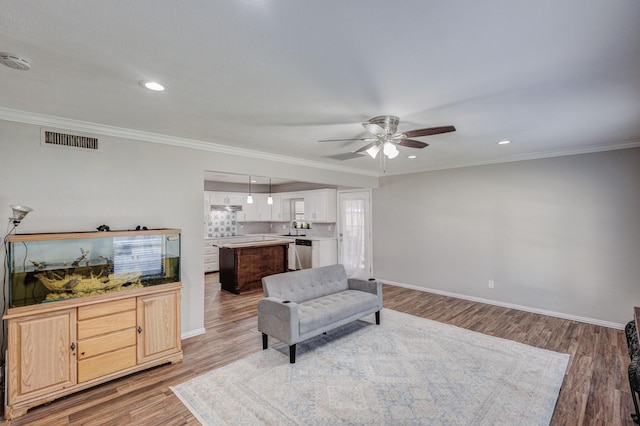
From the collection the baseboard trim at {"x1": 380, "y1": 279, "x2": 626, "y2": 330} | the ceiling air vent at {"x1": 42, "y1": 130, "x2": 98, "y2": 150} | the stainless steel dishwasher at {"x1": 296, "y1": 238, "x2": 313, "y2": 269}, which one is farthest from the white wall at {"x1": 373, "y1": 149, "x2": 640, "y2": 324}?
the ceiling air vent at {"x1": 42, "y1": 130, "x2": 98, "y2": 150}

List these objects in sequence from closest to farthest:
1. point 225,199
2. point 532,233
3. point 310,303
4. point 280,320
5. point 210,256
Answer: point 280,320 → point 310,303 → point 532,233 → point 210,256 → point 225,199

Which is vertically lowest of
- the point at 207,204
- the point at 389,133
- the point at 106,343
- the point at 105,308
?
the point at 106,343

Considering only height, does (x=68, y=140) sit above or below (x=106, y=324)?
above

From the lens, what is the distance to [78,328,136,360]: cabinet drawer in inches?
106

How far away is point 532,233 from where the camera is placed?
15.9 ft

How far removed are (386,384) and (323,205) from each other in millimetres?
5464

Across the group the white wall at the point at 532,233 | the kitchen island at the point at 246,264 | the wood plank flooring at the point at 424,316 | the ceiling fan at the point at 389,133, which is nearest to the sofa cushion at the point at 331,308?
the wood plank flooring at the point at 424,316

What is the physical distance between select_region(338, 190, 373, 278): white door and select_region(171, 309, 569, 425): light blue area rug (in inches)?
140

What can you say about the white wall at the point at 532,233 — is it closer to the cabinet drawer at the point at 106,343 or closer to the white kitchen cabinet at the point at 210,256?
the white kitchen cabinet at the point at 210,256

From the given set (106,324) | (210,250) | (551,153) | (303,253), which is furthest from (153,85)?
(210,250)

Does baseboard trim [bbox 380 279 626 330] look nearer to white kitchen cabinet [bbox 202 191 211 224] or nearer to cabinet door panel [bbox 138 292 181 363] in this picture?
cabinet door panel [bbox 138 292 181 363]

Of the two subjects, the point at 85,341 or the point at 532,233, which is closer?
the point at 85,341

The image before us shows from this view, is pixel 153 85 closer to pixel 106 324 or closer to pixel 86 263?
pixel 86 263

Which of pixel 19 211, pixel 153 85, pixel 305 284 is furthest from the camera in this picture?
pixel 305 284
